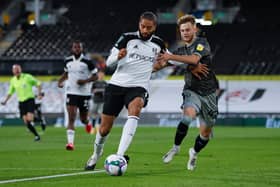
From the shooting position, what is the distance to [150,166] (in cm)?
1433

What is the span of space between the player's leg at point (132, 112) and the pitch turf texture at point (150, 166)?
49 centimetres

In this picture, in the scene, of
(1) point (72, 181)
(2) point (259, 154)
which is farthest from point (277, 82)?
(1) point (72, 181)

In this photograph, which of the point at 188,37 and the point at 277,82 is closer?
the point at 188,37

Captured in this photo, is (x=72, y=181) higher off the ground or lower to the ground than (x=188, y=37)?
lower

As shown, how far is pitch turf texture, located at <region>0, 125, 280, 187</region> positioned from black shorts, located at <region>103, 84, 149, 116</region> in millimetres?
1010

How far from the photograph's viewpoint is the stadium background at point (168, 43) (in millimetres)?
37375

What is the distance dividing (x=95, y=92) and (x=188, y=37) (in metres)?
19.9

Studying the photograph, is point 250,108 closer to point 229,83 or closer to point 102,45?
point 229,83

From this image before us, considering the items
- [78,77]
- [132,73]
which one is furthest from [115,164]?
[78,77]

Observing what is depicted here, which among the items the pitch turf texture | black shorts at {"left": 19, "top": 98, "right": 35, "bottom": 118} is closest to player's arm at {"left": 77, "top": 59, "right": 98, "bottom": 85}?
the pitch turf texture

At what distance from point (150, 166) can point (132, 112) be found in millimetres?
2072

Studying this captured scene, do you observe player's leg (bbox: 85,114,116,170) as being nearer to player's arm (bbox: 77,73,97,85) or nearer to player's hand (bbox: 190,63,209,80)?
player's hand (bbox: 190,63,209,80)

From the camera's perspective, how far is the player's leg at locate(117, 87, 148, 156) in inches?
484

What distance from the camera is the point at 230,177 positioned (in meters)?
12.1
